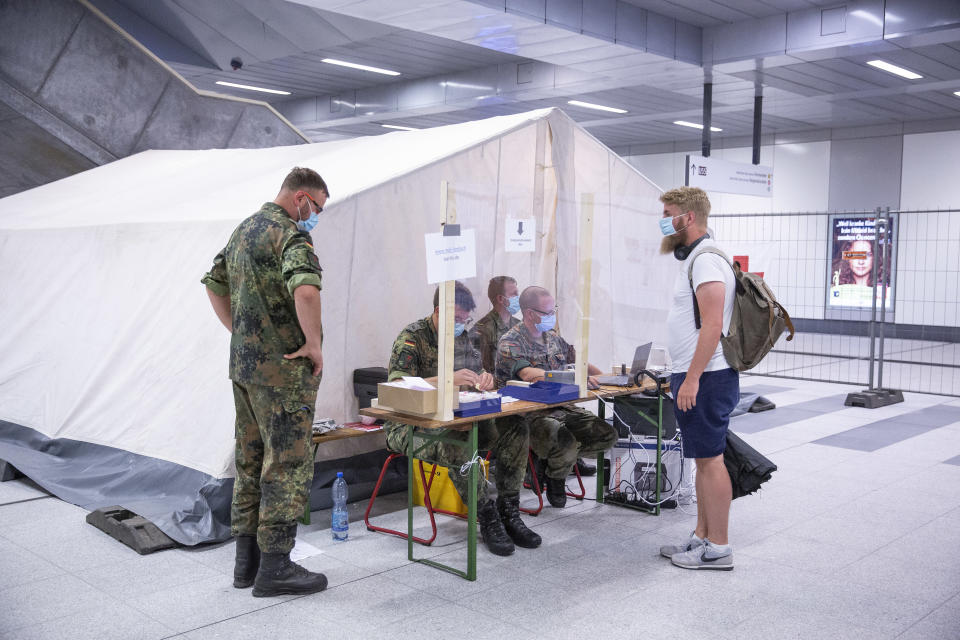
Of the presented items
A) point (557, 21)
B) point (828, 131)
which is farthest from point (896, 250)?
point (557, 21)

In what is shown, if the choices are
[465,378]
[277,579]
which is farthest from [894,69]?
[277,579]

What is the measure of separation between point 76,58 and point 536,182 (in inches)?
198

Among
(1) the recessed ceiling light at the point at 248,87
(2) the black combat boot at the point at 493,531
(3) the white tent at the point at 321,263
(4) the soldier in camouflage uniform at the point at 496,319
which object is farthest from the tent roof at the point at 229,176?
(1) the recessed ceiling light at the point at 248,87

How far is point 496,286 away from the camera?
398cm

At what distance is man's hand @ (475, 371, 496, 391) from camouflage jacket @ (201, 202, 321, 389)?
0.84m

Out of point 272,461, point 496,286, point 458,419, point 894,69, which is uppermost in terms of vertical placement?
point 894,69

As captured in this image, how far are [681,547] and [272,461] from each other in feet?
5.89

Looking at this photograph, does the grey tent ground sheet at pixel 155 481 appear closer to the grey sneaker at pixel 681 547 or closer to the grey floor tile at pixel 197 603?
the grey floor tile at pixel 197 603

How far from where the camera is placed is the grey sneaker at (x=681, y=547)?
3.63 meters

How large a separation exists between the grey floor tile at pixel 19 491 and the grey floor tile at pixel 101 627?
66.3 inches

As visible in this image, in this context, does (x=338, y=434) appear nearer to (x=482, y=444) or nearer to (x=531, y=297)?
(x=482, y=444)

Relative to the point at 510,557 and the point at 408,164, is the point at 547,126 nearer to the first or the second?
the point at 408,164

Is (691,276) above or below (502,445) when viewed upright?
above

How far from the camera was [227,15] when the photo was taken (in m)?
10.3
